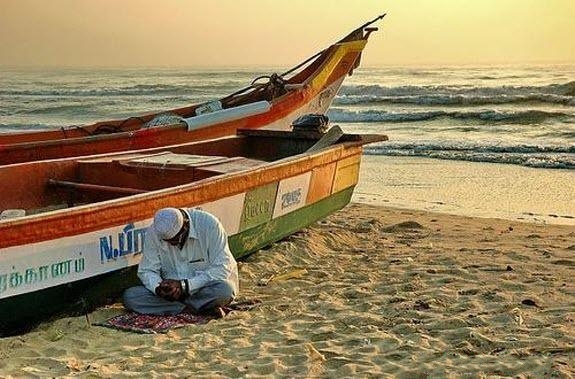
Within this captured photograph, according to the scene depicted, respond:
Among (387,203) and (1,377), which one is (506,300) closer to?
(1,377)

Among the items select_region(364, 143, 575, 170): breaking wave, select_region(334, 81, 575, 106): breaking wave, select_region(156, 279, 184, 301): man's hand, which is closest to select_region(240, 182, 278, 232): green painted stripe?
select_region(156, 279, 184, 301): man's hand

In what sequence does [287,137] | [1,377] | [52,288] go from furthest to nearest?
[287,137], [52,288], [1,377]

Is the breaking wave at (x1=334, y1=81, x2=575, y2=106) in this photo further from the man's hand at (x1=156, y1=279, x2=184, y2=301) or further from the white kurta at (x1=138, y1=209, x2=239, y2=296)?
the man's hand at (x1=156, y1=279, x2=184, y2=301)

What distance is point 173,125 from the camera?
9.96m

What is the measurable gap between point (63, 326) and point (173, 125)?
4.80 meters

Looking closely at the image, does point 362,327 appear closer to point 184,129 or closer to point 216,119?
point 184,129

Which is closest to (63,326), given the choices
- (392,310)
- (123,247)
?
(123,247)

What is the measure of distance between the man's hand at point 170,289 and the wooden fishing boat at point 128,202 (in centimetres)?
39

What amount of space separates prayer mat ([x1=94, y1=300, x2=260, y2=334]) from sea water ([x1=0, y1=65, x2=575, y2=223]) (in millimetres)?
5737

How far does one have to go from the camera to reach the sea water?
1259cm

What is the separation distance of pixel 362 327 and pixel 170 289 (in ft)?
4.22

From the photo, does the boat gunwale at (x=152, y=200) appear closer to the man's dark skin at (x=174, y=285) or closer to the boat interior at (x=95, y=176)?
the boat interior at (x=95, y=176)

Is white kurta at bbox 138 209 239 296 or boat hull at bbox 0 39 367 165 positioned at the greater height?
boat hull at bbox 0 39 367 165

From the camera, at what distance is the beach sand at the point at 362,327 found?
469 centimetres
